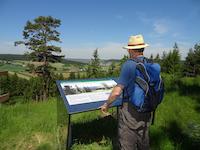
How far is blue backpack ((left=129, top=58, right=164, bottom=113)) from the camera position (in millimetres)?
3175

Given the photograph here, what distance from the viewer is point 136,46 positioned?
3285 mm

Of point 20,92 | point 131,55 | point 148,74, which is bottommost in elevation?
point 20,92

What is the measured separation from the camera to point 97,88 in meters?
5.16

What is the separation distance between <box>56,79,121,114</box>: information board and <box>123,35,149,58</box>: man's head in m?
1.39

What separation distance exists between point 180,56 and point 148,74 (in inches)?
2538

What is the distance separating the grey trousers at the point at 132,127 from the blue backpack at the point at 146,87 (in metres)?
0.18

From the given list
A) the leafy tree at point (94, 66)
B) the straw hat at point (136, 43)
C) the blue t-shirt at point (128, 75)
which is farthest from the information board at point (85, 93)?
the leafy tree at point (94, 66)

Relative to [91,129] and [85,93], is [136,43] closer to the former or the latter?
[85,93]

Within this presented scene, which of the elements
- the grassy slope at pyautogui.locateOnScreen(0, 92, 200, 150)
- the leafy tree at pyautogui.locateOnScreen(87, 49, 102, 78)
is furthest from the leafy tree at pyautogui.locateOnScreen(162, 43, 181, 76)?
the grassy slope at pyautogui.locateOnScreen(0, 92, 200, 150)

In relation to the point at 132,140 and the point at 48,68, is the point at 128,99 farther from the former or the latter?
the point at 48,68

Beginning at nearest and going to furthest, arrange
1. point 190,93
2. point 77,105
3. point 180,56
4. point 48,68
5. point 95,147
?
point 77,105 → point 95,147 → point 190,93 → point 48,68 → point 180,56

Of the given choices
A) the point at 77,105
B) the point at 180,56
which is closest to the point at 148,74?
the point at 77,105

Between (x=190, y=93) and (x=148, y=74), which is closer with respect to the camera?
(x=148, y=74)

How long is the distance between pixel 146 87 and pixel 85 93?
75.2 inches
